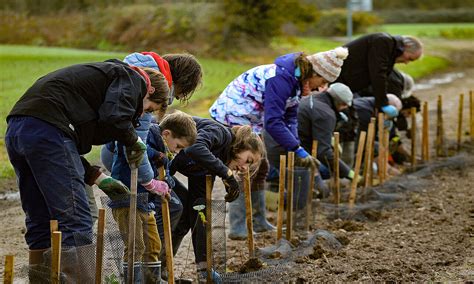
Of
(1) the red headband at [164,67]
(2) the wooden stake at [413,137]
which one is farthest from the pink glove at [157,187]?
(2) the wooden stake at [413,137]

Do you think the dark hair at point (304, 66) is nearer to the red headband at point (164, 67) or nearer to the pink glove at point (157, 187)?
the red headband at point (164, 67)

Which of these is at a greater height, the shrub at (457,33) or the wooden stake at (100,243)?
the wooden stake at (100,243)

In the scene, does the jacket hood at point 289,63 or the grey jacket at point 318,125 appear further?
the grey jacket at point 318,125

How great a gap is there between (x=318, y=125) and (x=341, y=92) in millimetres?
473

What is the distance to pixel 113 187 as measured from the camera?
4.98 meters

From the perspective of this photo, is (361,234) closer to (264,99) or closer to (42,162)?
(264,99)

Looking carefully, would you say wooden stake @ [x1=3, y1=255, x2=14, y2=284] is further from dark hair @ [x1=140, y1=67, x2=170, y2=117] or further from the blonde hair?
the blonde hair

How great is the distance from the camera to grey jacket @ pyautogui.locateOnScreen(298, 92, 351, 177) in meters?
8.36

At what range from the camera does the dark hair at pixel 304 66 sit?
273 inches

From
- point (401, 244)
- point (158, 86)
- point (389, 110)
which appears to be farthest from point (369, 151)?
point (158, 86)

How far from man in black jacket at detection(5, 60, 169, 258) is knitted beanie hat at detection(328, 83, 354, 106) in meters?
→ 4.08

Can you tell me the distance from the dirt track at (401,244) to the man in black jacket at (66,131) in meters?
1.50

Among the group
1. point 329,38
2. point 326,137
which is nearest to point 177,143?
point 326,137

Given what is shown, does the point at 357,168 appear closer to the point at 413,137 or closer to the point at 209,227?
the point at 413,137
